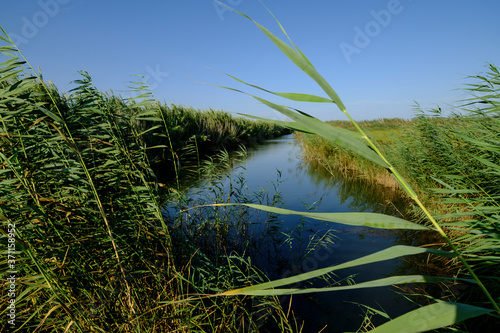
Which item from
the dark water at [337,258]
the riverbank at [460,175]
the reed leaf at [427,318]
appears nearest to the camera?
the reed leaf at [427,318]

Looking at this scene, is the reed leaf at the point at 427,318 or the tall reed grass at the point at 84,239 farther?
the tall reed grass at the point at 84,239

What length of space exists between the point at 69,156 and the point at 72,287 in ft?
3.71

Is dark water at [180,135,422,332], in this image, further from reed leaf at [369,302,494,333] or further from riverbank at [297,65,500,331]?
reed leaf at [369,302,494,333]

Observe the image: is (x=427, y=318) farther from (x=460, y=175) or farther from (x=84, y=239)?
(x=460, y=175)

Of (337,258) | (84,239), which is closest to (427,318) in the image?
(84,239)

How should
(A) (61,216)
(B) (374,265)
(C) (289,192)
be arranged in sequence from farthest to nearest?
(C) (289,192), (B) (374,265), (A) (61,216)

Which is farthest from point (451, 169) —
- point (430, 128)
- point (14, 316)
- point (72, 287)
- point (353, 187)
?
point (14, 316)

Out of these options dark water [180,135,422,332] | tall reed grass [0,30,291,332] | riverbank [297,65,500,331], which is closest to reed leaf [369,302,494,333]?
riverbank [297,65,500,331]

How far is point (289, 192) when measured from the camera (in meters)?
5.80

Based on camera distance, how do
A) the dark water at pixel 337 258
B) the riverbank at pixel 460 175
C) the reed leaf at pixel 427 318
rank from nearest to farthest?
the reed leaf at pixel 427 318 → the riverbank at pixel 460 175 → the dark water at pixel 337 258

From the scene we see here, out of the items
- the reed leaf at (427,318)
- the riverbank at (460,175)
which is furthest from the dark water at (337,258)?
Answer: the reed leaf at (427,318)

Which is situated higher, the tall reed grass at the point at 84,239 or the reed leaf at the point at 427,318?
the reed leaf at the point at 427,318

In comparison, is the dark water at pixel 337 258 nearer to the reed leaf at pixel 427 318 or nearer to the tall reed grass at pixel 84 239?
the tall reed grass at pixel 84 239

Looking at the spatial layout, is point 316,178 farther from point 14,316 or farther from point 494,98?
point 14,316
